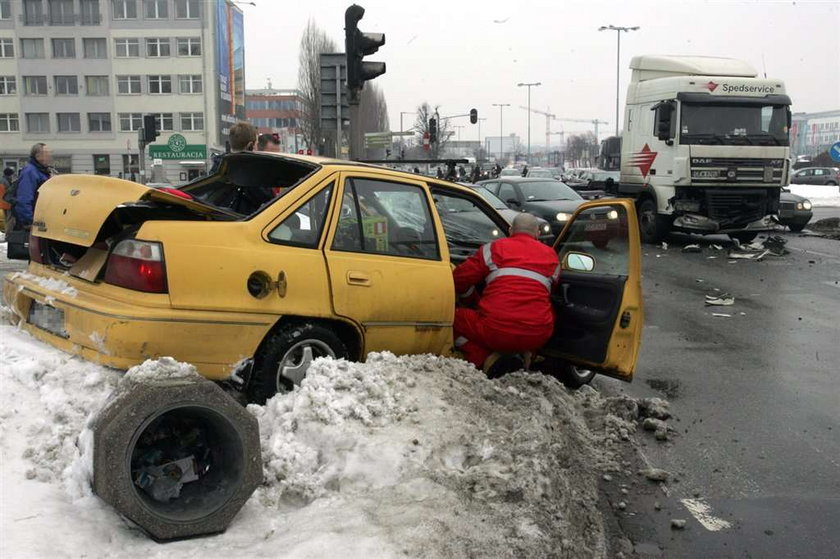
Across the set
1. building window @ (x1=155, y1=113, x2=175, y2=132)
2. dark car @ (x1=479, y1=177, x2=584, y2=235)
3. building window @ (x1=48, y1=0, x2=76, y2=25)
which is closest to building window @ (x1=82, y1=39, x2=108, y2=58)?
building window @ (x1=48, y1=0, x2=76, y2=25)

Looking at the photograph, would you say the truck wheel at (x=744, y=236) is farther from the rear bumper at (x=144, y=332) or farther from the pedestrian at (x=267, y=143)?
the rear bumper at (x=144, y=332)

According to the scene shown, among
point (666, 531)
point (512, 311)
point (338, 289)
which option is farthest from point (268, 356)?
point (666, 531)

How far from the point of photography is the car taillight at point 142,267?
12.2 ft

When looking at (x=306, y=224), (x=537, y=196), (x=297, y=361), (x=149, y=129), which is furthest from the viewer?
(x=149, y=129)

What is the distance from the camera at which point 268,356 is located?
406 cm

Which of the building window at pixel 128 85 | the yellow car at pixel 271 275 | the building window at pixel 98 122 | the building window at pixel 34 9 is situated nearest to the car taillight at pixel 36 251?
the yellow car at pixel 271 275

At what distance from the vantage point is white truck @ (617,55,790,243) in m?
15.0

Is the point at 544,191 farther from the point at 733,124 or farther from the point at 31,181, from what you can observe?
the point at 31,181

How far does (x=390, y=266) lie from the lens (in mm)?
4676

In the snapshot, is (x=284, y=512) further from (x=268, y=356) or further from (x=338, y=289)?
(x=338, y=289)

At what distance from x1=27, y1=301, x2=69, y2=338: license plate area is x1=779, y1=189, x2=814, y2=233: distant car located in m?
18.2

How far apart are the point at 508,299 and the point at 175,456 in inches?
103

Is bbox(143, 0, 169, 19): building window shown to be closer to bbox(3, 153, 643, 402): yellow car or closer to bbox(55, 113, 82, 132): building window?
bbox(55, 113, 82, 132): building window

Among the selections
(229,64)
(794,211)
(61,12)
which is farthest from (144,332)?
(61,12)
